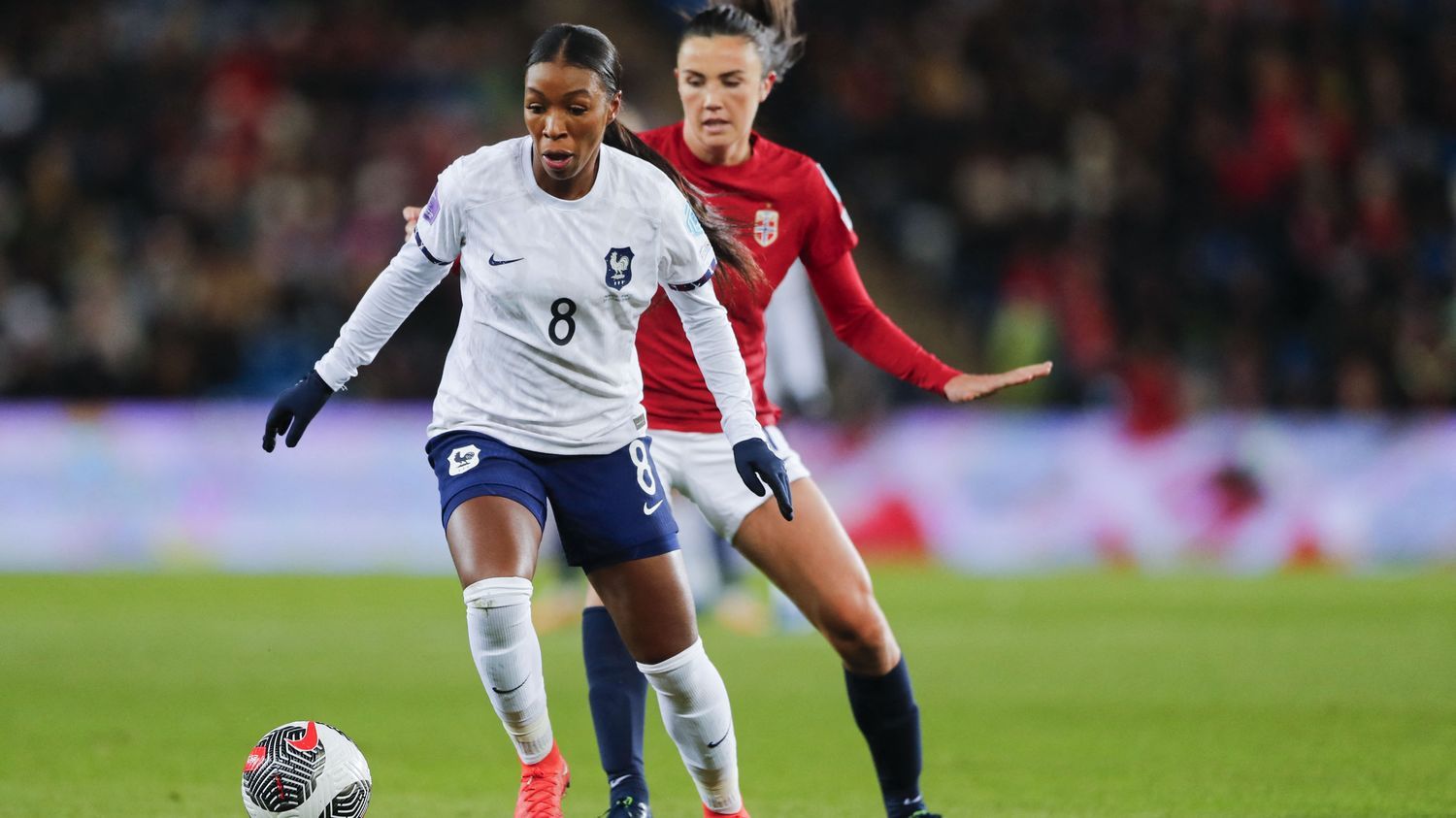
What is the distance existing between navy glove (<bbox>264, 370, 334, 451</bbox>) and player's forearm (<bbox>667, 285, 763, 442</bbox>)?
36.5 inches

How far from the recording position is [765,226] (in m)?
5.33

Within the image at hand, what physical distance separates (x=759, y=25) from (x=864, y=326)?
3.23 feet

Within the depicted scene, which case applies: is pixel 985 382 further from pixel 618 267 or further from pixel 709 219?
pixel 618 267

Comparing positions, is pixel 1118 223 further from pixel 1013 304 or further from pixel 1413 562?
pixel 1413 562

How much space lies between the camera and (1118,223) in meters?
16.0

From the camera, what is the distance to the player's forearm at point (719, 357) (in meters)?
4.57

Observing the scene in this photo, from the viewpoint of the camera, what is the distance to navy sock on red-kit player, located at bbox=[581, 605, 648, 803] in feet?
16.4

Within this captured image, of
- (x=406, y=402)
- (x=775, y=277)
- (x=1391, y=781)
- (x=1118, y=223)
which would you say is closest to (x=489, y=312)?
(x=775, y=277)

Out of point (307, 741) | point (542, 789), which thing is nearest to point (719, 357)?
point (542, 789)

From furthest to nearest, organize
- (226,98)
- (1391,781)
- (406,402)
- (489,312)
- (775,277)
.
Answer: (226,98), (406,402), (1391,781), (775,277), (489,312)

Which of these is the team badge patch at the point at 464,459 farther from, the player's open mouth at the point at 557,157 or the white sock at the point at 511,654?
the player's open mouth at the point at 557,157

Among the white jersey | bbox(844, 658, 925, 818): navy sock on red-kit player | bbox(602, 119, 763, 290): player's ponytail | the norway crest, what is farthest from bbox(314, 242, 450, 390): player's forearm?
bbox(844, 658, 925, 818): navy sock on red-kit player

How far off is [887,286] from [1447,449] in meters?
5.70

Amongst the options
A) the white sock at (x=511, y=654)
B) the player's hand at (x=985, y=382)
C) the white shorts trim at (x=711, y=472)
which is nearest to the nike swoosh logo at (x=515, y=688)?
the white sock at (x=511, y=654)
